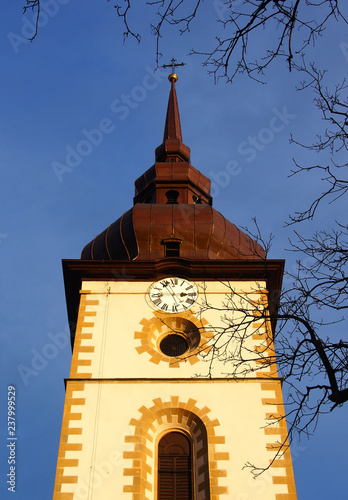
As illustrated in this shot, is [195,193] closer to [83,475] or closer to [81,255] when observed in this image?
[81,255]

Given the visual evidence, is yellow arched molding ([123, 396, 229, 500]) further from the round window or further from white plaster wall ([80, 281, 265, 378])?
the round window

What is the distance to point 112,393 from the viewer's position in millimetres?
13945

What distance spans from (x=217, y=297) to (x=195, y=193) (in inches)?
205

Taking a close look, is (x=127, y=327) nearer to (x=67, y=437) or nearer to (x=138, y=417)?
(x=138, y=417)

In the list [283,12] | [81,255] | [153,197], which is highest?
[153,197]

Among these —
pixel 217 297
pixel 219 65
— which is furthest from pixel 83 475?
pixel 219 65

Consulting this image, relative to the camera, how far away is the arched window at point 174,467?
1289 cm

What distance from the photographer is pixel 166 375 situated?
14.3 m

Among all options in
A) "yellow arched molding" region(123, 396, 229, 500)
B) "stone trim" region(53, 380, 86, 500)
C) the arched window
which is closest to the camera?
"stone trim" region(53, 380, 86, 500)

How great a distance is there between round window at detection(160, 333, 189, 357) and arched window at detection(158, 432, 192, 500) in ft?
6.30

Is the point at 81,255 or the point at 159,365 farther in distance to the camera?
the point at 81,255

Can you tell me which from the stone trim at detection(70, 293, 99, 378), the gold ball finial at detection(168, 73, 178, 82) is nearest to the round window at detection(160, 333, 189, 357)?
the stone trim at detection(70, 293, 99, 378)

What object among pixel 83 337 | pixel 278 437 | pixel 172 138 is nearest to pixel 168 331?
pixel 83 337

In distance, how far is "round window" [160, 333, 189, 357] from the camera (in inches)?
603
